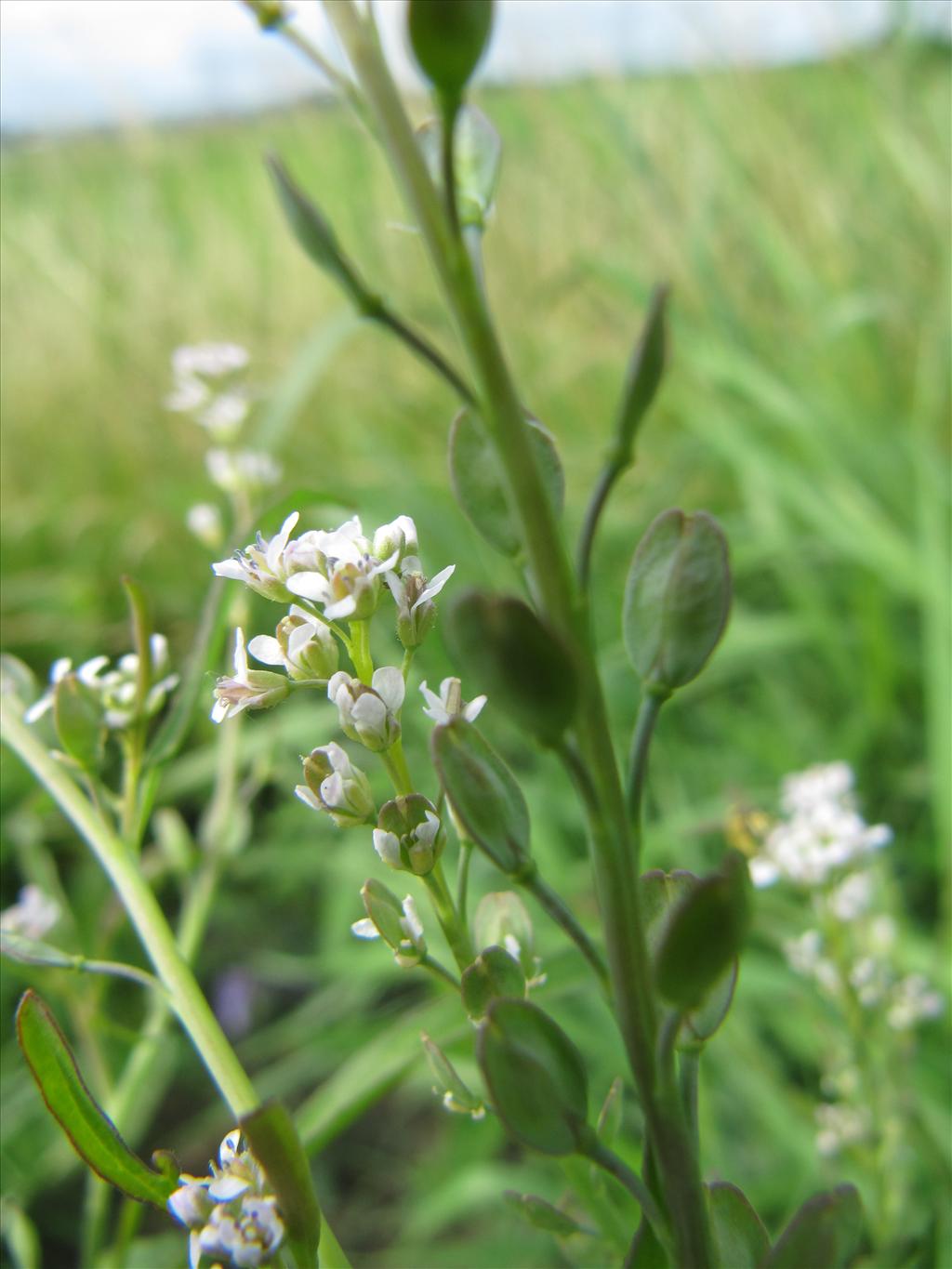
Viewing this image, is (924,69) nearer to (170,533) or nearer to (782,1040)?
(170,533)

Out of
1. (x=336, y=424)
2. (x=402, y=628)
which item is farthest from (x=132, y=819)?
(x=336, y=424)

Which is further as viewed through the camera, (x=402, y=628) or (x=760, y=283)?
(x=760, y=283)

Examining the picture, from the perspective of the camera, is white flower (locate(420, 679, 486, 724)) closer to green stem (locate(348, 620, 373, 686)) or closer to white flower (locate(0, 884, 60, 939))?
green stem (locate(348, 620, 373, 686))

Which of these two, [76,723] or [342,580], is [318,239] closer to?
[342,580]

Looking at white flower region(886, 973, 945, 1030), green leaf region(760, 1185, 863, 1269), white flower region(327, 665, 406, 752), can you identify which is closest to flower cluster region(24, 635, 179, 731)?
white flower region(327, 665, 406, 752)

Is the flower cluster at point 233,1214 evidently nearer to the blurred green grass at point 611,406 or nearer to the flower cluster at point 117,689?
the flower cluster at point 117,689

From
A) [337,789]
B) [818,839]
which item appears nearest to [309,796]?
[337,789]
